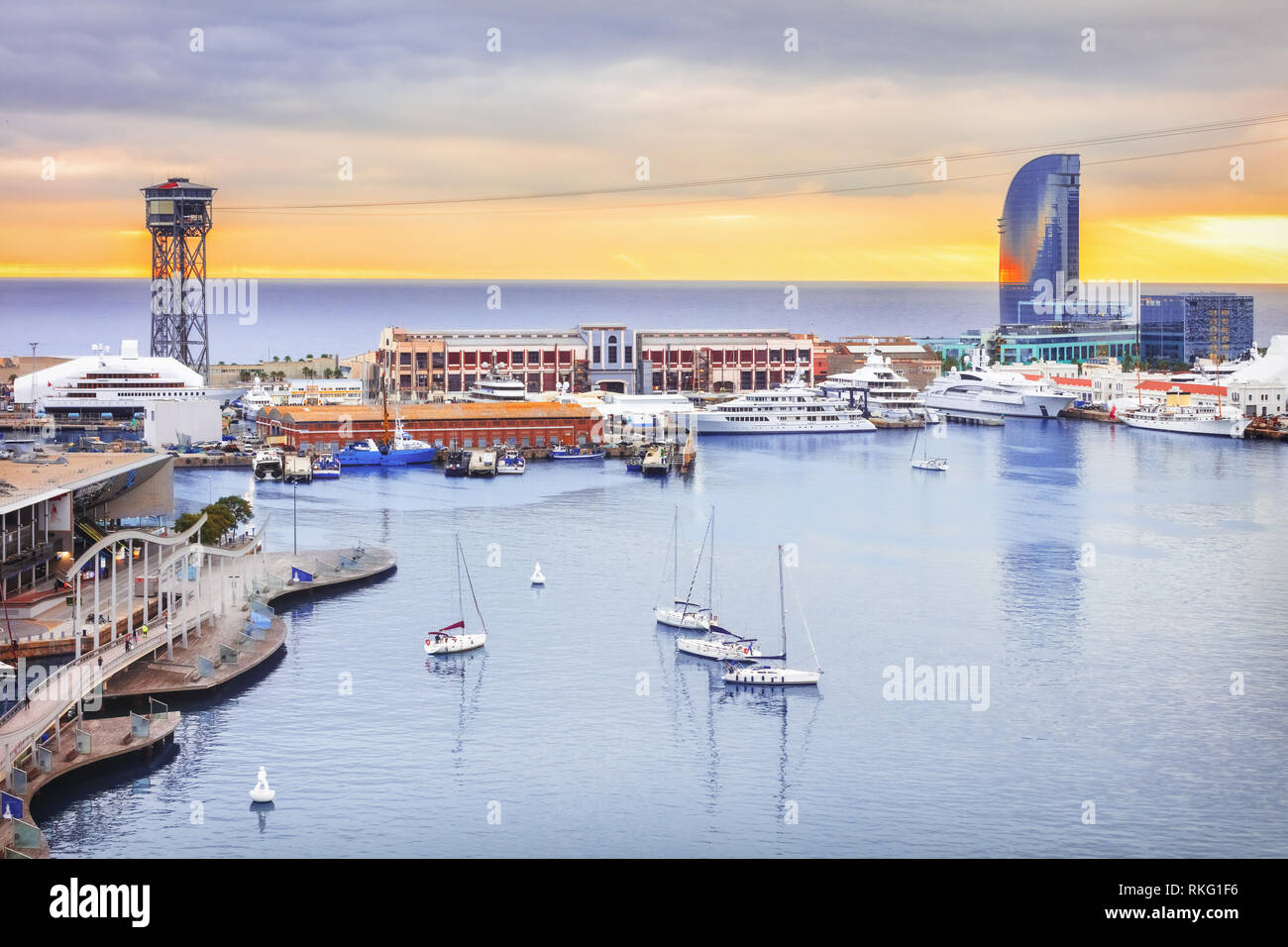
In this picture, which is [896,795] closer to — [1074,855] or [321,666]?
[1074,855]

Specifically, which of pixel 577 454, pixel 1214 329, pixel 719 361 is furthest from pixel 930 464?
pixel 1214 329

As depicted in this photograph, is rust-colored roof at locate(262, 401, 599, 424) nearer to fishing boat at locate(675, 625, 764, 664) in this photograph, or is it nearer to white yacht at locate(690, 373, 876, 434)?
white yacht at locate(690, 373, 876, 434)

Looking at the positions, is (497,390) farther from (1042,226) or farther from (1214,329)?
(1042,226)

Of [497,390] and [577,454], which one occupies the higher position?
[497,390]

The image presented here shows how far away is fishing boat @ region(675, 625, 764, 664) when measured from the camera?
11727 millimetres

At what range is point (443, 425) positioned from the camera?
90.5 feet

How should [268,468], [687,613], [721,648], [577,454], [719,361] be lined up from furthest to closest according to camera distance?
[719,361] < [577,454] < [268,468] < [687,613] < [721,648]

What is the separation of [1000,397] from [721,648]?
27.1 m

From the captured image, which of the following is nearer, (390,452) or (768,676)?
(768,676)

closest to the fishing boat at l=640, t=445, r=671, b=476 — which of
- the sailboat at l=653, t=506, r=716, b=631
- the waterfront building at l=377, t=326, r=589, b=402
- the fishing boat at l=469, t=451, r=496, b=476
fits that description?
the fishing boat at l=469, t=451, r=496, b=476

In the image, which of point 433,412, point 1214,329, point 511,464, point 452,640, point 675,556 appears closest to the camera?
point 452,640

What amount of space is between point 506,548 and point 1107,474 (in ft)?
39.2

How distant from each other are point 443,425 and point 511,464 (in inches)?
97.9

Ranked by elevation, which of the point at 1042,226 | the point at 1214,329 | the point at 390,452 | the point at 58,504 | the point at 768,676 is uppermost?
the point at 1042,226
